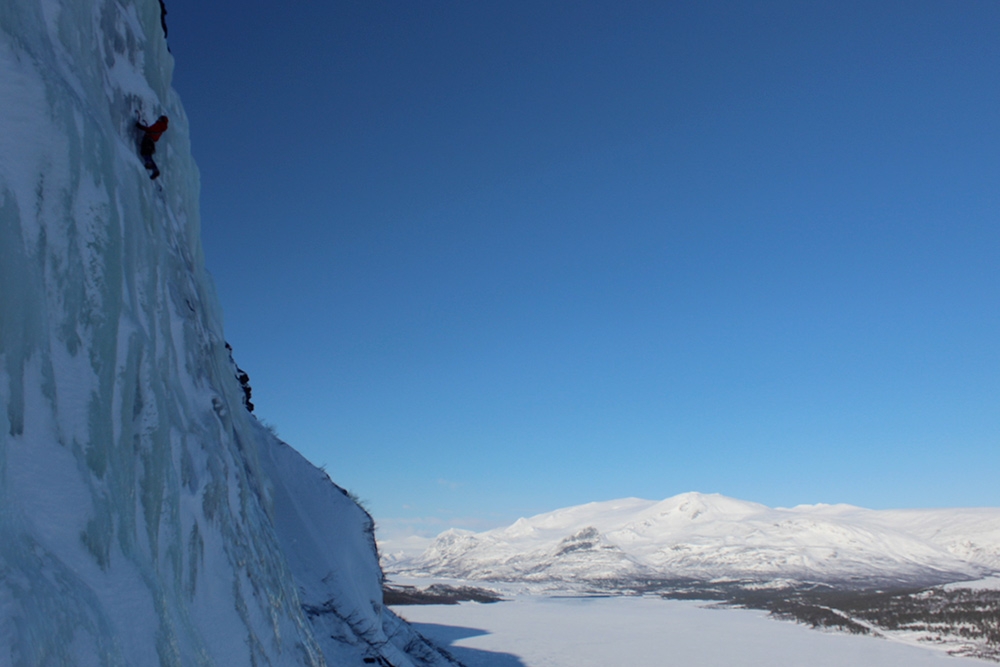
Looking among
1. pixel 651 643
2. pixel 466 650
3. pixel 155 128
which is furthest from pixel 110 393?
pixel 651 643

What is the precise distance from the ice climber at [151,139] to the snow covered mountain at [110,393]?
7.4 inches

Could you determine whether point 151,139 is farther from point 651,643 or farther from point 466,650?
point 651,643

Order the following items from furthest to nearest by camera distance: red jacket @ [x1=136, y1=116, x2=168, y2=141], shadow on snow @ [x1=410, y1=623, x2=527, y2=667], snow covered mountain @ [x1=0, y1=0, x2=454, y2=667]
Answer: shadow on snow @ [x1=410, y1=623, x2=527, y2=667] < red jacket @ [x1=136, y1=116, x2=168, y2=141] < snow covered mountain @ [x1=0, y1=0, x2=454, y2=667]

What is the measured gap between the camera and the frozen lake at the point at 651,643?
36.3 m

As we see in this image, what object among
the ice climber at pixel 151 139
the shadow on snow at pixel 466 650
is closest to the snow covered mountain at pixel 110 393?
the ice climber at pixel 151 139

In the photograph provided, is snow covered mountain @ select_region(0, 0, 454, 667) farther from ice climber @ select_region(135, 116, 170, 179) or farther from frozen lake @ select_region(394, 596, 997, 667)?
frozen lake @ select_region(394, 596, 997, 667)

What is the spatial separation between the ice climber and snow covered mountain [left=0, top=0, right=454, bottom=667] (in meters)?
0.19

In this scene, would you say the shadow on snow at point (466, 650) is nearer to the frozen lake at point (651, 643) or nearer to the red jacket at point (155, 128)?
the frozen lake at point (651, 643)

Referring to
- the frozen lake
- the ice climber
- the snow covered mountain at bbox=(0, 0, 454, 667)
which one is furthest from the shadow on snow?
the ice climber

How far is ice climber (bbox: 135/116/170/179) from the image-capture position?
8671 mm

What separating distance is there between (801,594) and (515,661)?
104094mm

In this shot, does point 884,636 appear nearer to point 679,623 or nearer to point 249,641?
point 679,623

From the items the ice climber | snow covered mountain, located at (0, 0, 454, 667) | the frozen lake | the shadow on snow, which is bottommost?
the frozen lake

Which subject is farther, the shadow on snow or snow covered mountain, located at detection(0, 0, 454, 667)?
the shadow on snow
